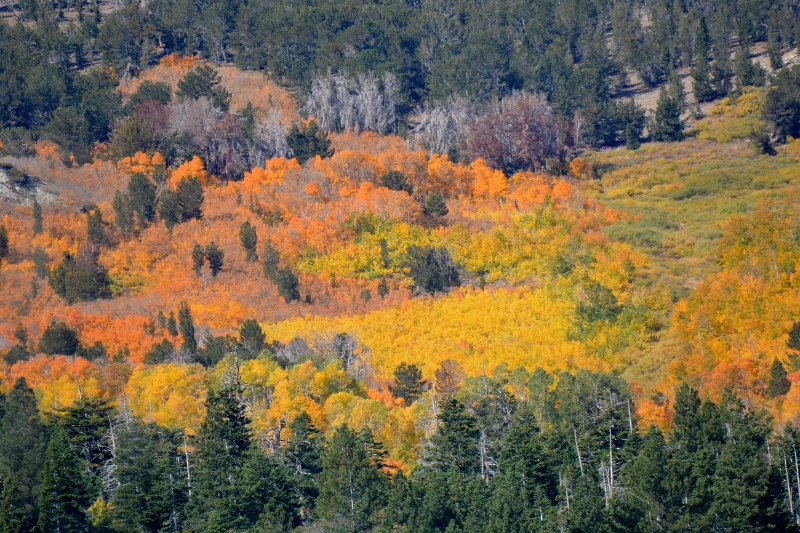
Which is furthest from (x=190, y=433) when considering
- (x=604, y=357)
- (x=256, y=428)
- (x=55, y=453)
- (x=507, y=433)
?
(x=604, y=357)

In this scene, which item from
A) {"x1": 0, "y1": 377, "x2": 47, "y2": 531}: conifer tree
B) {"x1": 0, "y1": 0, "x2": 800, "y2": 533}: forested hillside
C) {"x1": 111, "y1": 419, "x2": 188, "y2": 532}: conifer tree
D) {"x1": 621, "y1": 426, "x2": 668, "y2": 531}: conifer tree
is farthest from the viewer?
{"x1": 0, "y1": 377, "x2": 47, "y2": 531}: conifer tree

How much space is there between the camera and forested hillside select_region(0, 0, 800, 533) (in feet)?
197

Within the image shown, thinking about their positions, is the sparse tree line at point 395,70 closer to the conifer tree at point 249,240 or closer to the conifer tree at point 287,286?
the conifer tree at point 249,240

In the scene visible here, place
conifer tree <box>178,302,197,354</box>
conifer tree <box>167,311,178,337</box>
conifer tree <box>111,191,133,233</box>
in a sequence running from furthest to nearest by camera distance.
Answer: conifer tree <box>111,191,133,233</box> → conifer tree <box>167,311,178,337</box> → conifer tree <box>178,302,197,354</box>

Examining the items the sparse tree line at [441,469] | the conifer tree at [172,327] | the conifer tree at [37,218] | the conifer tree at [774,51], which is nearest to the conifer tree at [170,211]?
the conifer tree at [37,218]

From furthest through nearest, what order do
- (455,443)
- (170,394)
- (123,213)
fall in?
1. (123,213)
2. (170,394)
3. (455,443)

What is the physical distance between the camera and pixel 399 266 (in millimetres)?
96812

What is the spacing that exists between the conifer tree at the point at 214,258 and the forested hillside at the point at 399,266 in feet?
0.83

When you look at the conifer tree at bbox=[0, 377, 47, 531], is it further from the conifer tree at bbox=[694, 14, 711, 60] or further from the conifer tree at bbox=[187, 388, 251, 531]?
the conifer tree at bbox=[694, 14, 711, 60]

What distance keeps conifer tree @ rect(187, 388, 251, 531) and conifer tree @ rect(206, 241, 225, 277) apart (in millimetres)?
27482

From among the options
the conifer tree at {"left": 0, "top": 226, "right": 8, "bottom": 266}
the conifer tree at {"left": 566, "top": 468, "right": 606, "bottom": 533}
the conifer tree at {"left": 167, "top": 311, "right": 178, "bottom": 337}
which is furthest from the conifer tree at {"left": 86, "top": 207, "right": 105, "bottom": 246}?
the conifer tree at {"left": 566, "top": 468, "right": 606, "bottom": 533}

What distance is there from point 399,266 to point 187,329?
64.6 feet

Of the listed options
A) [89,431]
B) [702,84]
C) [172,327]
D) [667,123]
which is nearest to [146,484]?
[89,431]

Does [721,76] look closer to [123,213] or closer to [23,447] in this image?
[123,213]
